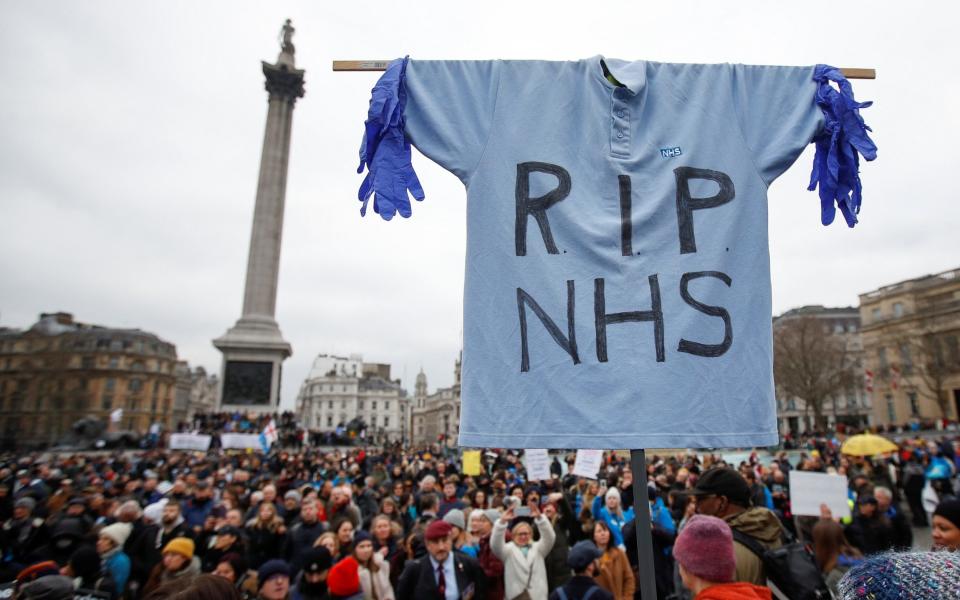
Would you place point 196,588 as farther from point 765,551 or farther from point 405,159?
point 765,551

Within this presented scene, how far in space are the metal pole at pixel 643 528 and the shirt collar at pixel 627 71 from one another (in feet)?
4.95

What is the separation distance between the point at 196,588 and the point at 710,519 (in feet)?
7.30

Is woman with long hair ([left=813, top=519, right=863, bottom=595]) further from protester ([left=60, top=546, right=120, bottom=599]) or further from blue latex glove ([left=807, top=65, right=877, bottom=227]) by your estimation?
protester ([left=60, top=546, right=120, bottom=599])

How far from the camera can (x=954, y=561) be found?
1175 millimetres

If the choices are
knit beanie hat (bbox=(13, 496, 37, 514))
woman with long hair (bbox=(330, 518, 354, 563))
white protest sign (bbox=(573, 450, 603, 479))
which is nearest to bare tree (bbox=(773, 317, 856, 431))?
white protest sign (bbox=(573, 450, 603, 479))

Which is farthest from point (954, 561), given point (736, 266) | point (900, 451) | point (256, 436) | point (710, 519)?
point (256, 436)

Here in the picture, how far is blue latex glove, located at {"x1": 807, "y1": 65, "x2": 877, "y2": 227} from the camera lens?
249 centimetres

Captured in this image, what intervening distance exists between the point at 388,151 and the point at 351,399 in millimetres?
126753

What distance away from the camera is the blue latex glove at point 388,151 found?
247 cm

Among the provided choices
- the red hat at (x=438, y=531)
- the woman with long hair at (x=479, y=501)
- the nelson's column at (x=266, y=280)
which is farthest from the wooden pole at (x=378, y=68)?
the nelson's column at (x=266, y=280)

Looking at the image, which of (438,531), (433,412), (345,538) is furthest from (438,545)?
(433,412)

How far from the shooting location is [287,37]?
4000 centimetres

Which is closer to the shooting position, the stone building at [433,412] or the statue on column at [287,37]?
the statue on column at [287,37]

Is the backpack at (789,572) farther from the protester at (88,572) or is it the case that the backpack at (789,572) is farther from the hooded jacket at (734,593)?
the protester at (88,572)
